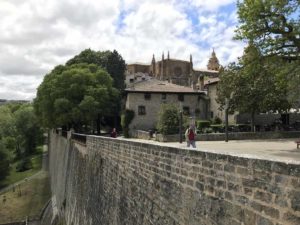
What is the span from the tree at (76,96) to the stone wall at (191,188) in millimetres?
29083

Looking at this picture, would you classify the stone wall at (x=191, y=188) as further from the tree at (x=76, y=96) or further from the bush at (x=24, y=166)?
the bush at (x=24, y=166)

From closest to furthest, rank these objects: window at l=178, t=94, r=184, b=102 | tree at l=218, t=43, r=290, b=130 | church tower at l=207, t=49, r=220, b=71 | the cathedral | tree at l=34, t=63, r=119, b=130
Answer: tree at l=218, t=43, r=290, b=130 → tree at l=34, t=63, r=119, b=130 → window at l=178, t=94, r=184, b=102 → the cathedral → church tower at l=207, t=49, r=220, b=71

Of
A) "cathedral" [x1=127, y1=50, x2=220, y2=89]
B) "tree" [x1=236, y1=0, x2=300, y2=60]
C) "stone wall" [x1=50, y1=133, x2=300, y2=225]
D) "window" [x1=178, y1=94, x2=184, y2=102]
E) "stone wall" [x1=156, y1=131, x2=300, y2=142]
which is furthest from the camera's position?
"cathedral" [x1=127, y1=50, x2=220, y2=89]

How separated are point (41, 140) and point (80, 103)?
50.7 metres

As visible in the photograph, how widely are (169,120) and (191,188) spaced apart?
27867 millimetres

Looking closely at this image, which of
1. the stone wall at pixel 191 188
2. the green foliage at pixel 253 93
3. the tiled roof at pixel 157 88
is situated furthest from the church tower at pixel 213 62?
the stone wall at pixel 191 188

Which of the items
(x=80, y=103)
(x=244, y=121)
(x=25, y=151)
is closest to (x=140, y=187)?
(x=80, y=103)

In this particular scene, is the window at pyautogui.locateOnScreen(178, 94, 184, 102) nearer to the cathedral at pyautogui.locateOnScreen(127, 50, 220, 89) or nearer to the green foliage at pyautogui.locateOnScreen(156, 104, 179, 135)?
the green foliage at pyautogui.locateOnScreen(156, 104, 179, 135)

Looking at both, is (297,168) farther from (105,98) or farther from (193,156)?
(105,98)

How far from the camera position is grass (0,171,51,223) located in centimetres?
4131

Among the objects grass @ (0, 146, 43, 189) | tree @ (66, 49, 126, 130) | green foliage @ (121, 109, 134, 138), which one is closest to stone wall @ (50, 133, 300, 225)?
green foliage @ (121, 109, 134, 138)

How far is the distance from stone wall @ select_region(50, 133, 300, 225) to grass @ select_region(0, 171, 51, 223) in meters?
29.8

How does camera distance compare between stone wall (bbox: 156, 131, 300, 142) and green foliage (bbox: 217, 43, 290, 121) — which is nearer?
stone wall (bbox: 156, 131, 300, 142)

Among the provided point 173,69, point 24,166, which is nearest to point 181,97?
point 24,166
